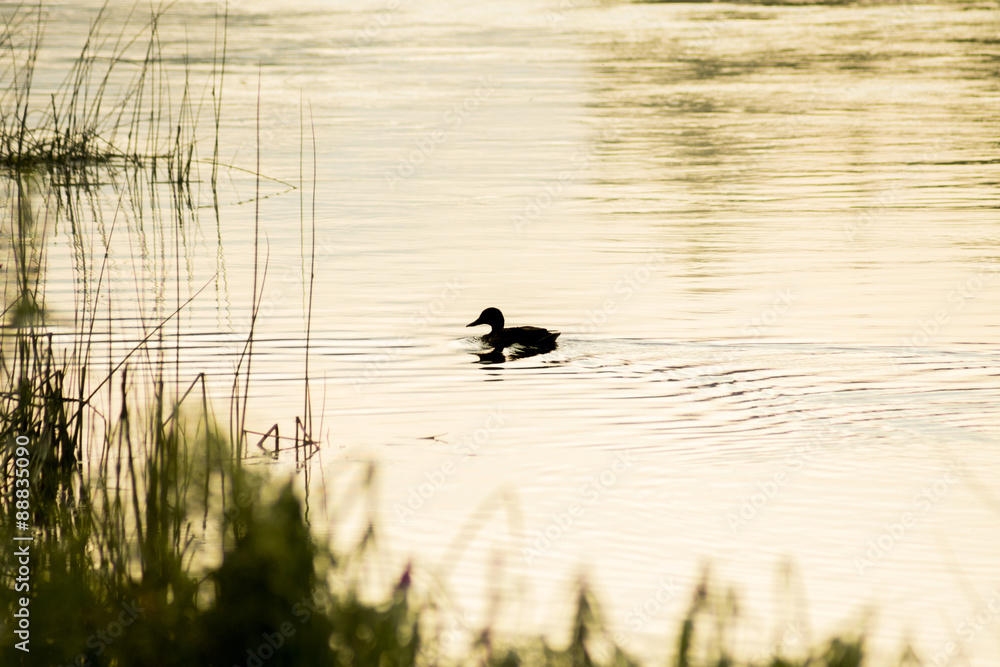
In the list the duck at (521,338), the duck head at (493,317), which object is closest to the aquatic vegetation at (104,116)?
the duck head at (493,317)

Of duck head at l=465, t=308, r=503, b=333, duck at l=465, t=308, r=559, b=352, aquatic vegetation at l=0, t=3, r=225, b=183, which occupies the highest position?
aquatic vegetation at l=0, t=3, r=225, b=183

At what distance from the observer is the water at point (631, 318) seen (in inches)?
248

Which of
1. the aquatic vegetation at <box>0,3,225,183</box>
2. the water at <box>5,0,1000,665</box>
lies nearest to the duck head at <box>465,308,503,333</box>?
the water at <box>5,0,1000,665</box>

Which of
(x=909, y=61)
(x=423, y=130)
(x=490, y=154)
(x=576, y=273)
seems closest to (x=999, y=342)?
(x=576, y=273)

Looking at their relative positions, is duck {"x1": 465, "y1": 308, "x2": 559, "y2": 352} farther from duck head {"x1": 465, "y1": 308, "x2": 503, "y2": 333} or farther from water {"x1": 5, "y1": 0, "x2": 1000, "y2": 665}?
water {"x1": 5, "y1": 0, "x2": 1000, "y2": 665}

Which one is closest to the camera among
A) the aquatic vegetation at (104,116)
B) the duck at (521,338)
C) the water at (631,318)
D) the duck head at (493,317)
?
the water at (631,318)

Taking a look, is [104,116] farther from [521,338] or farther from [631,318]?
[521,338]

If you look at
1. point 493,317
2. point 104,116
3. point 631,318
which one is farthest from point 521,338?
point 104,116

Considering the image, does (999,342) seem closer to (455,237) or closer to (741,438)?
(741,438)

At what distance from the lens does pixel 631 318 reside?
11.1 meters

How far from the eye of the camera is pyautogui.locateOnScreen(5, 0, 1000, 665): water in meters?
6.30

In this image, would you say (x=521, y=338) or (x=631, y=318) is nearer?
(x=521, y=338)

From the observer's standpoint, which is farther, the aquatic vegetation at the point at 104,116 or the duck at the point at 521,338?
the aquatic vegetation at the point at 104,116

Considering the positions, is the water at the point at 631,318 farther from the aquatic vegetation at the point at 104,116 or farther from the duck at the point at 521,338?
the aquatic vegetation at the point at 104,116
